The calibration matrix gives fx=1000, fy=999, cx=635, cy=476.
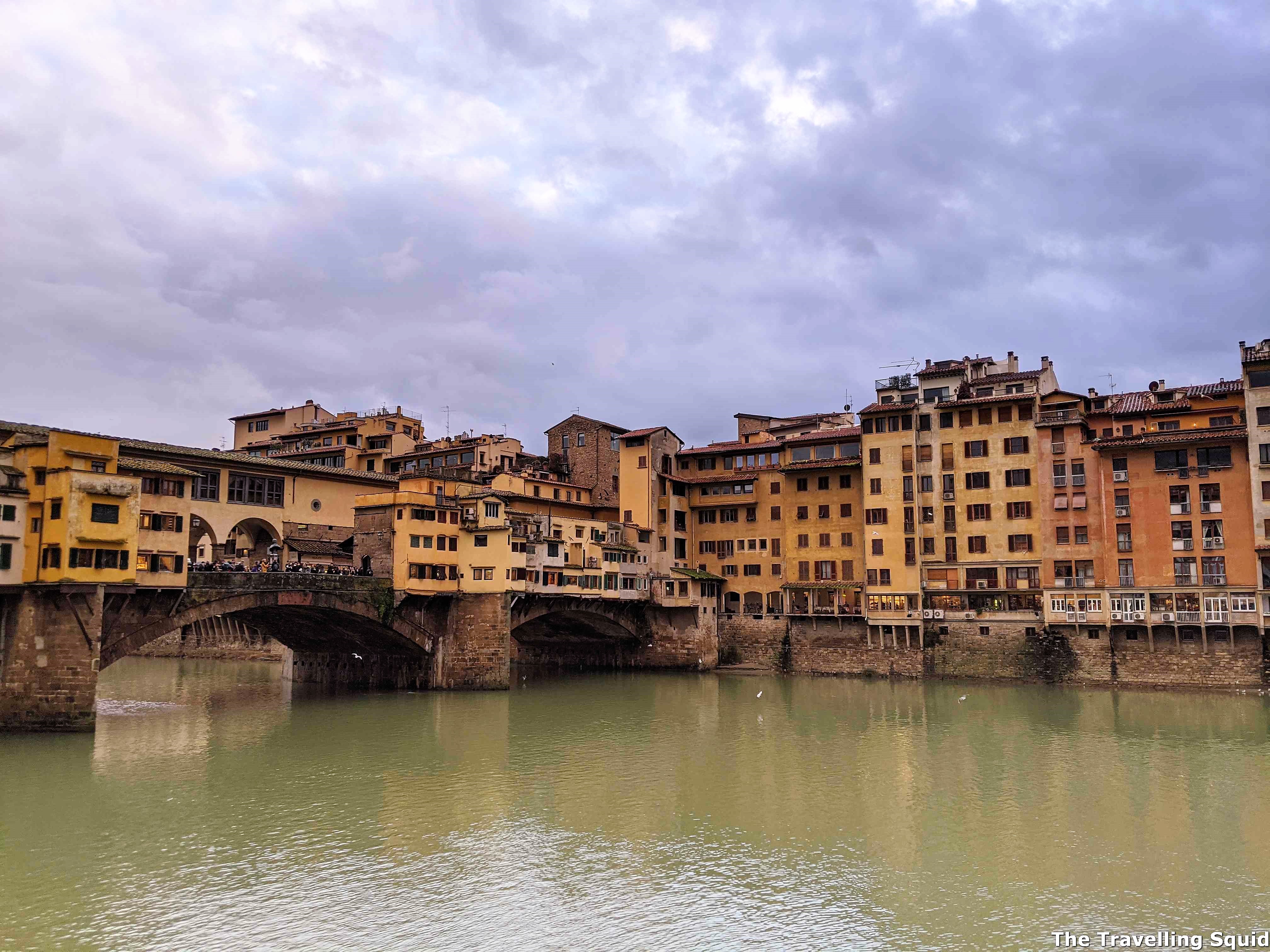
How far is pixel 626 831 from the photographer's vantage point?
31.2m

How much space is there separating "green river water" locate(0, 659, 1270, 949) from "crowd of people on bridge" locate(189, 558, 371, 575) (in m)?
8.19

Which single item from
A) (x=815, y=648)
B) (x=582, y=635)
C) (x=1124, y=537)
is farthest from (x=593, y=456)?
(x=1124, y=537)

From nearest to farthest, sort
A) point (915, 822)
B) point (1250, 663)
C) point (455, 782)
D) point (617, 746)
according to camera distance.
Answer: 1. point (915, 822)
2. point (455, 782)
3. point (617, 746)
4. point (1250, 663)

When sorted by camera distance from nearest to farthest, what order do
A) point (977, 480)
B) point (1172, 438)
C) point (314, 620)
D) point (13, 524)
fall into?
point (13, 524), point (314, 620), point (1172, 438), point (977, 480)

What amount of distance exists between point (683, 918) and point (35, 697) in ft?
110

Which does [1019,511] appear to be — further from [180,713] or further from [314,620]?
[180,713]

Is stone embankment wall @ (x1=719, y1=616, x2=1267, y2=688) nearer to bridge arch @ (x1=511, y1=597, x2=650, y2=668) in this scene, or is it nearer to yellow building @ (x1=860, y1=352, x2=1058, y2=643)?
yellow building @ (x1=860, y1=352, x2=1058, y2=643)

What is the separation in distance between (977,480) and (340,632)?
48087 millimetres

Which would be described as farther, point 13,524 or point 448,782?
point 13,524

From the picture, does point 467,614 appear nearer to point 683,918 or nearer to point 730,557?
point 730,557

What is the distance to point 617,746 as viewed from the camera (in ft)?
153

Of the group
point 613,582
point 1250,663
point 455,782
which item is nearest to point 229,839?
point 455,782

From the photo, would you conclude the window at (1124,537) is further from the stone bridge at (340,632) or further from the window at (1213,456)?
the stone bridge at (340,632)

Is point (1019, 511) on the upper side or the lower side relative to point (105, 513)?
upper
